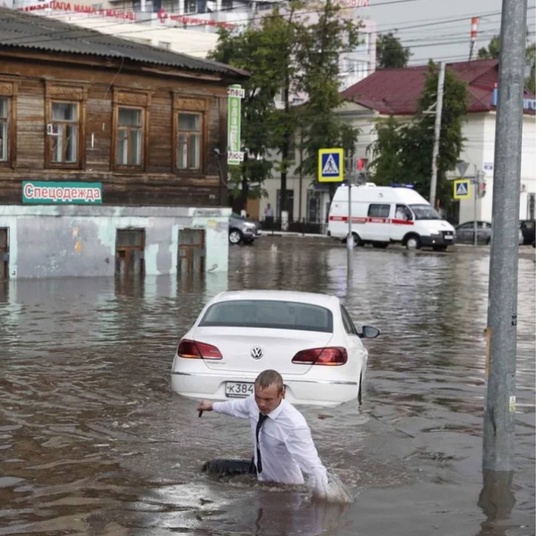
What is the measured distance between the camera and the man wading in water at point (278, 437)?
856 centimetres

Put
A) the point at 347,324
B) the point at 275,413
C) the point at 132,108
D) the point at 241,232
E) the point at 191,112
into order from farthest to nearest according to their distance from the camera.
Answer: the point at 241,232, the point at 191,112, the point at 132,108, the point at 347,324, the point at 275,413

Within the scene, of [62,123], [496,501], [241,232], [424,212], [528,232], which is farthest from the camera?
[528,232]

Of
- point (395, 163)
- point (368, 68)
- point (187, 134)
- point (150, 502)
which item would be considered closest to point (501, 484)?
point (150, 502)

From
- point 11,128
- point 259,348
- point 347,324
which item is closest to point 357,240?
point 11,128

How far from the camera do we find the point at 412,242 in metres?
58.3

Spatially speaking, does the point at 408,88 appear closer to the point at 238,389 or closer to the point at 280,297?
the point at 280,297

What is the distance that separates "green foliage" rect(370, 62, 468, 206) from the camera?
69.9 m

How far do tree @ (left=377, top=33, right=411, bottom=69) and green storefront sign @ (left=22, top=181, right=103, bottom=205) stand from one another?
3403 inches

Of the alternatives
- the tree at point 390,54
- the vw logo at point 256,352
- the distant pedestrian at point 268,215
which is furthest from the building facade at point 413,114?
the vw logo at point 256,352

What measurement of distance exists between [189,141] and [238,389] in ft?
84.0

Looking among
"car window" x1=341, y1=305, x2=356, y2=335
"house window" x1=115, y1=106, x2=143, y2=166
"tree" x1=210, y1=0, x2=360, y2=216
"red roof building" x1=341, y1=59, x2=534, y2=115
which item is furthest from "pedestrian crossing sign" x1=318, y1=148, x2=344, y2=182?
"red roof building" x1=341, y1=59, x2=534, y2=115

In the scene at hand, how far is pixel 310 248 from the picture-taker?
57.0 metres

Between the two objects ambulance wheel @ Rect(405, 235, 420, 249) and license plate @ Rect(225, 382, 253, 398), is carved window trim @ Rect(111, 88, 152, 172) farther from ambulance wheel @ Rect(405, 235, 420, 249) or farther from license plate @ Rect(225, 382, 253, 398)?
ambulance wheel @ Rect(405, 235, 420, 249)

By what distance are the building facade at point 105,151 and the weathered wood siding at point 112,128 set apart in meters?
0.03
